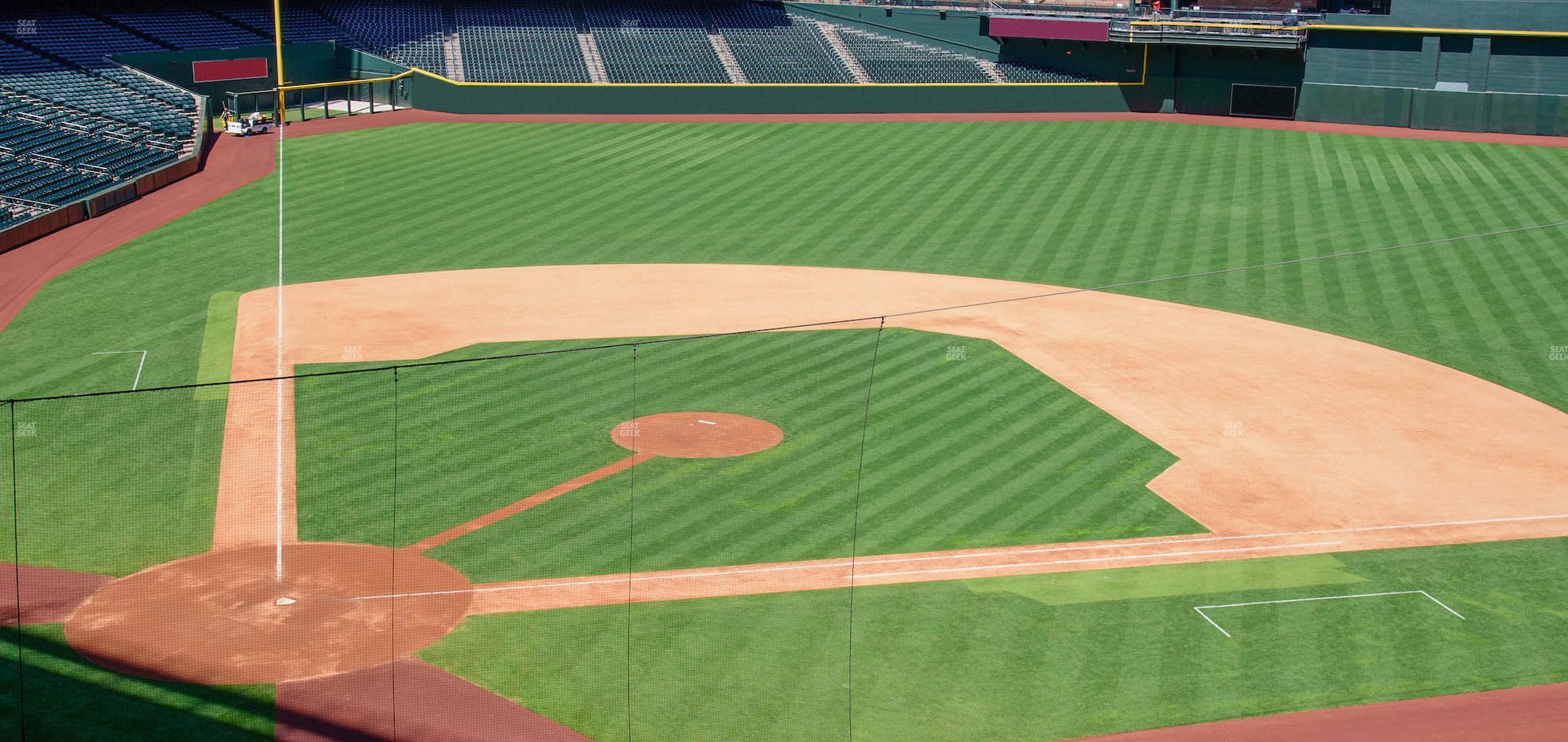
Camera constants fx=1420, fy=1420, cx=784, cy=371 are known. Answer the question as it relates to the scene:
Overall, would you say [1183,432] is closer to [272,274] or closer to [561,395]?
[561,395]

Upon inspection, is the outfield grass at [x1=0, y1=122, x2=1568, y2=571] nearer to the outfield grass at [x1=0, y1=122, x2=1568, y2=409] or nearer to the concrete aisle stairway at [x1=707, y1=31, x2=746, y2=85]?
the outfield grass at [x1=0, y1=122, x2=1568, y2=409]

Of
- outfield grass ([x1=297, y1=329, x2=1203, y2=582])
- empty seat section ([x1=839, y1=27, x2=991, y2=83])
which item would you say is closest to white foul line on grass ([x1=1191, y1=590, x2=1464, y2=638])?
outfield grass ([x1=297, y1=329, x2=1203, y2=582])

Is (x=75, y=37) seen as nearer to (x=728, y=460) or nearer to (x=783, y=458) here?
(x=728, y=460)

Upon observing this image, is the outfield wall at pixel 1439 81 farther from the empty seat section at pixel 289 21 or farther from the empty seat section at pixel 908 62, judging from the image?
the empty seat section at pixel 289 21

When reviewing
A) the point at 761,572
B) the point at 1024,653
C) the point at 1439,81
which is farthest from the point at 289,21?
the point at 1024,653

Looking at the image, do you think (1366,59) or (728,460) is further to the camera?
(1366,59)

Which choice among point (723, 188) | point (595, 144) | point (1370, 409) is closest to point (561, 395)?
point (1370, 409)

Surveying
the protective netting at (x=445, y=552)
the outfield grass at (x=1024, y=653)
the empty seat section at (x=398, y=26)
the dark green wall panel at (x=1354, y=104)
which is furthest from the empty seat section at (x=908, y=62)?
the outfield grass at (x=1024, y=653)
